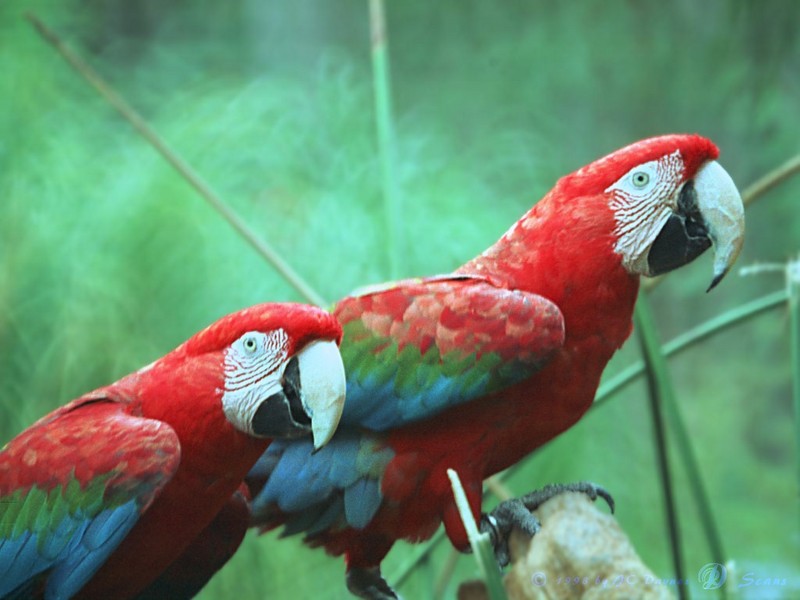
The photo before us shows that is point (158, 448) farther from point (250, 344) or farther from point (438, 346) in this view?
point (438, 346)

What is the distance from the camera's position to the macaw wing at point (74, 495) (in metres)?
0.76

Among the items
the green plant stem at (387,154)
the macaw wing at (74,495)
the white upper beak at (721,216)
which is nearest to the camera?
the macaw wing at (74,495)

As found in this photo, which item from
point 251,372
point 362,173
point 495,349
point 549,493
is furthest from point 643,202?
point 362,173

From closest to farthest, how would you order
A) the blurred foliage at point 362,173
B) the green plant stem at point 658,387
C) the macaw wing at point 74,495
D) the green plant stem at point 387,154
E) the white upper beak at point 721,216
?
1. the macaw wing at point 74,495
2. the white upper beak at point 721,216
3. the green plant stem at point 658,387
4. the green plant stem at point 387,154
5. the blurred foliage at point 362,173

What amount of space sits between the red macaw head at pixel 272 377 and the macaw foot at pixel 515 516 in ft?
1.00

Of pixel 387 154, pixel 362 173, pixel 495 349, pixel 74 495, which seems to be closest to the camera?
pixel 74 495

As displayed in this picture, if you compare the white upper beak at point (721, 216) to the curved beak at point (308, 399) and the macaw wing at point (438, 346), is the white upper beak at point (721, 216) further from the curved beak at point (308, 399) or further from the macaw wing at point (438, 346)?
the curved beak at point (308, 399)

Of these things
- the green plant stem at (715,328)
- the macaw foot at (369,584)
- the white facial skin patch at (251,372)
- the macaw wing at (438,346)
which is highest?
the white facial skin patch at (251,372)

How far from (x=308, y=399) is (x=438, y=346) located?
0.21 metres

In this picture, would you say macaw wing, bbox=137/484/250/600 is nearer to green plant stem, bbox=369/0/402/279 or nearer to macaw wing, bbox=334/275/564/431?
macaw wing, bbox=334/275/564/431

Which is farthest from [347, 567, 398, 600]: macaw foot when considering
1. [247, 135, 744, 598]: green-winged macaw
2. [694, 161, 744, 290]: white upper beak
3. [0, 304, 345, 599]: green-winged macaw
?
[694, 161, 744, 290]: white upper beak

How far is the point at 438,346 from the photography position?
943 mm

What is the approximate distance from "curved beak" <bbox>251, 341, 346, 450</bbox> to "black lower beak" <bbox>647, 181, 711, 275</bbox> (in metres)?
0.38

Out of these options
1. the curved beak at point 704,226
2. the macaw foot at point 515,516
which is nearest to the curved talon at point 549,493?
the macaw foot at point 515,516
